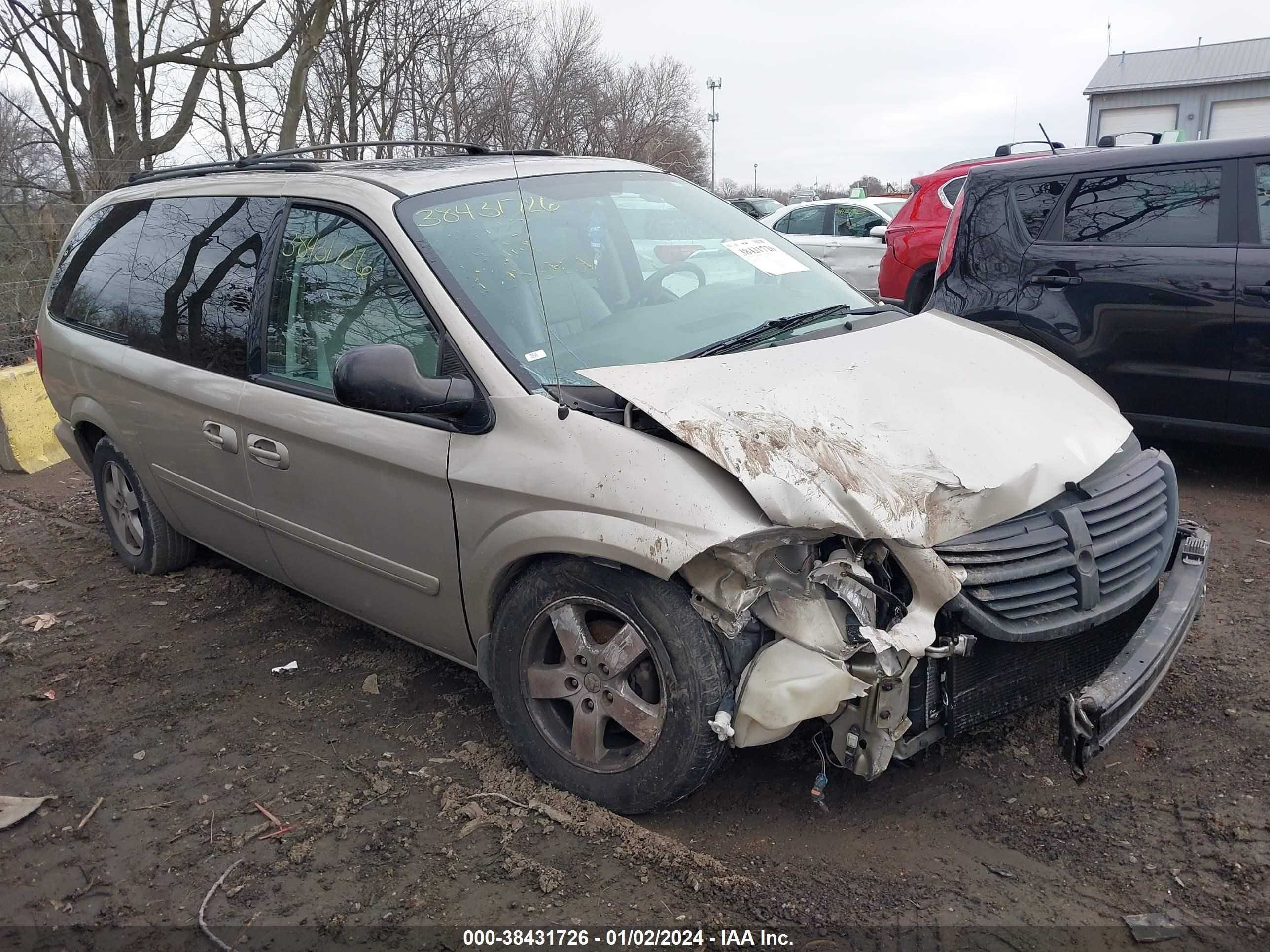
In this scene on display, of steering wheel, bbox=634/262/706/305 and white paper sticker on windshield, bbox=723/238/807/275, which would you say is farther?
white paper sticker on windshield, bbox=723/238/807/275

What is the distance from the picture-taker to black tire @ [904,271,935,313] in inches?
348

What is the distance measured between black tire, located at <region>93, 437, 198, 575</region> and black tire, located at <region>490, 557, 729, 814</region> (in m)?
2.47

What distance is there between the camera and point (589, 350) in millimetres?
3143

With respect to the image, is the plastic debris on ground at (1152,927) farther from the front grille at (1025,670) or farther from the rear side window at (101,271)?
the rear side window at (101,271)

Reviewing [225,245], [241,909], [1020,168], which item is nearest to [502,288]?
[225,245]

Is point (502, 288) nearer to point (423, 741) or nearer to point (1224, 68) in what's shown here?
point (423, 741)

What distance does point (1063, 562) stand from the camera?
2707mm

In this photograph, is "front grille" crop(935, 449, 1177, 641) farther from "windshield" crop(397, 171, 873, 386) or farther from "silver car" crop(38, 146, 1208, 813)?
"windshield" crop(397, 171, 873, 386)

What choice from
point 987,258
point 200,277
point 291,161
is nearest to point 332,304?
point 200,277

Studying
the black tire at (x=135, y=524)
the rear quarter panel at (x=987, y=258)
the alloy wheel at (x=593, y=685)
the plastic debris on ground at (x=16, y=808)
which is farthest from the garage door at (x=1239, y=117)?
the plastic debris on ground at (x=16, y=808)

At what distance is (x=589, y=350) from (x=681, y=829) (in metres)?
1.43

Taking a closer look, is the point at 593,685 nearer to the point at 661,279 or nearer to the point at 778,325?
the point at 778,325

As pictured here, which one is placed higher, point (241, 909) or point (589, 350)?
point (589, 350)

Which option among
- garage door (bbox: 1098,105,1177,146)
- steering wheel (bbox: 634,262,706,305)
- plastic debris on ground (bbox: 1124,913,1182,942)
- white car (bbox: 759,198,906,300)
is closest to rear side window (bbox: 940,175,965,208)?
white car (bbox: 759,198,906,300)
